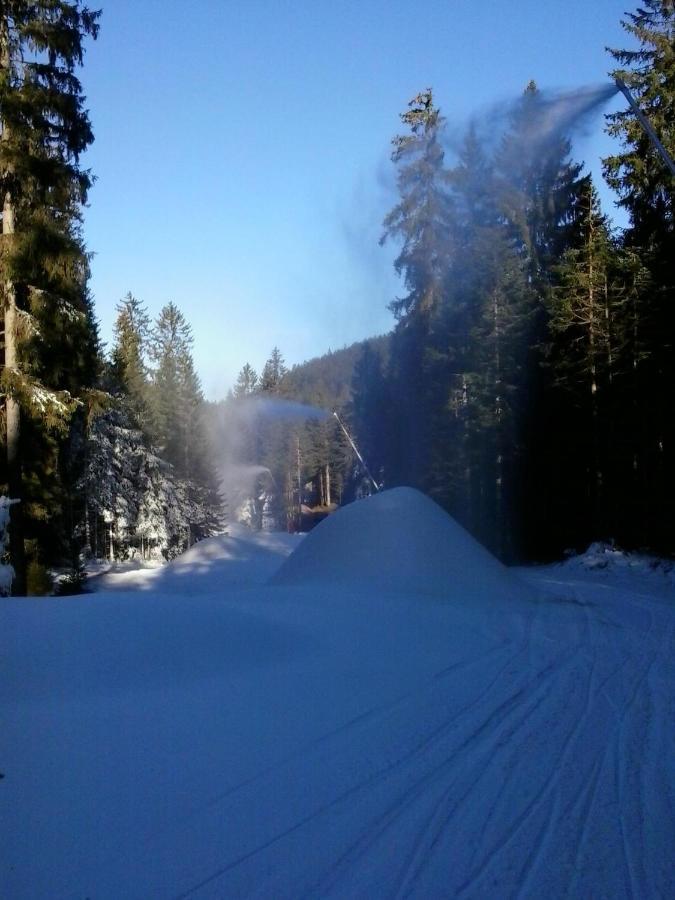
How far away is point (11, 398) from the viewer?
13727 millimetres

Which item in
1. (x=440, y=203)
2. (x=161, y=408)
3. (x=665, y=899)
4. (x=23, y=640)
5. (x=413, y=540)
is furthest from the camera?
(x=161, y=408)

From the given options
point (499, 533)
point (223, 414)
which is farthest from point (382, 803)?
point (223, 414)

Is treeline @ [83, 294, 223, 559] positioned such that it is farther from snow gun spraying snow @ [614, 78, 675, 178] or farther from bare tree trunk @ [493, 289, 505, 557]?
snow gun spraying snow @ [614, 78, 675, 178]

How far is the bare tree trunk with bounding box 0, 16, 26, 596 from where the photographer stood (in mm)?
13570

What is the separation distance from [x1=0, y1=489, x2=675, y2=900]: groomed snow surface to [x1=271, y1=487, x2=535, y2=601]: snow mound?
267 centimetres

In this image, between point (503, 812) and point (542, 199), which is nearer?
point (503, 812)

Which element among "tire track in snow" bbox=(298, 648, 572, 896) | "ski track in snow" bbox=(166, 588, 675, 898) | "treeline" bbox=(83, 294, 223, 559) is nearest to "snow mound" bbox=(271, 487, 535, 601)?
"ski track in snow" bbox=(166, 588, 675, 898)

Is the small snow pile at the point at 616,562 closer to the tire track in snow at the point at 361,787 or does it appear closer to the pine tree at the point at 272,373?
the tire track in snow at the point at 361,787

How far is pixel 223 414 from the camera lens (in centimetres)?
8669

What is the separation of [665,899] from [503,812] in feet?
3.65

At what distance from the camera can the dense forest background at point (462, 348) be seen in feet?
45.7

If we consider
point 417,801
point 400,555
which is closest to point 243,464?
point 400,555

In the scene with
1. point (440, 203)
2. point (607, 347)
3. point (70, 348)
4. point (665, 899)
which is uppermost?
point (440, 203)

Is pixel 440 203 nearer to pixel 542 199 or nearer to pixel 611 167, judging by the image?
pixel 542 199
